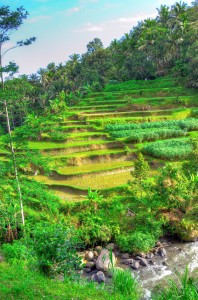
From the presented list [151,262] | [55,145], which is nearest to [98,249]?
[151,262]

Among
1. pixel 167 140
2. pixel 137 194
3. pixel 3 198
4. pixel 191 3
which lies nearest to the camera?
pixel 3 198

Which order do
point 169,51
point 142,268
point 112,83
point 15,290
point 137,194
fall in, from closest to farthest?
point 15,290, point 142,268, point 137,194, point 169,51, point 112,83

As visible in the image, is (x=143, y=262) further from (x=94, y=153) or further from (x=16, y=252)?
(x=94, y=153)

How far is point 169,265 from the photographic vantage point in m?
12.0

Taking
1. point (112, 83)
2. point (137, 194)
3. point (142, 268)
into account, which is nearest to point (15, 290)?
point (142, 268)

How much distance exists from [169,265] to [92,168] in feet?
26.1

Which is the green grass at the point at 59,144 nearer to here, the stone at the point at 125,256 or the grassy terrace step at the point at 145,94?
the stone at the point at 125,256

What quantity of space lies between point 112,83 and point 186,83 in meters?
11.2

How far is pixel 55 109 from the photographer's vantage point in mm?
33312

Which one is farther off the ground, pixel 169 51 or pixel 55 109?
pixel 169 51

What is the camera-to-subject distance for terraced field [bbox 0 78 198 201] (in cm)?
1764

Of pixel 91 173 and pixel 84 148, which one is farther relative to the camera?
pixel 84 148

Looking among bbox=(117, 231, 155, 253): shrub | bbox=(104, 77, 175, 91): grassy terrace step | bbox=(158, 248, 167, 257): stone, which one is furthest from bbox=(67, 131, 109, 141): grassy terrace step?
bbox=(104, 77, 175, 91): grassy terrace step

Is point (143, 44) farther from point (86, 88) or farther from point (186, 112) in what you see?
point (186, 112)
